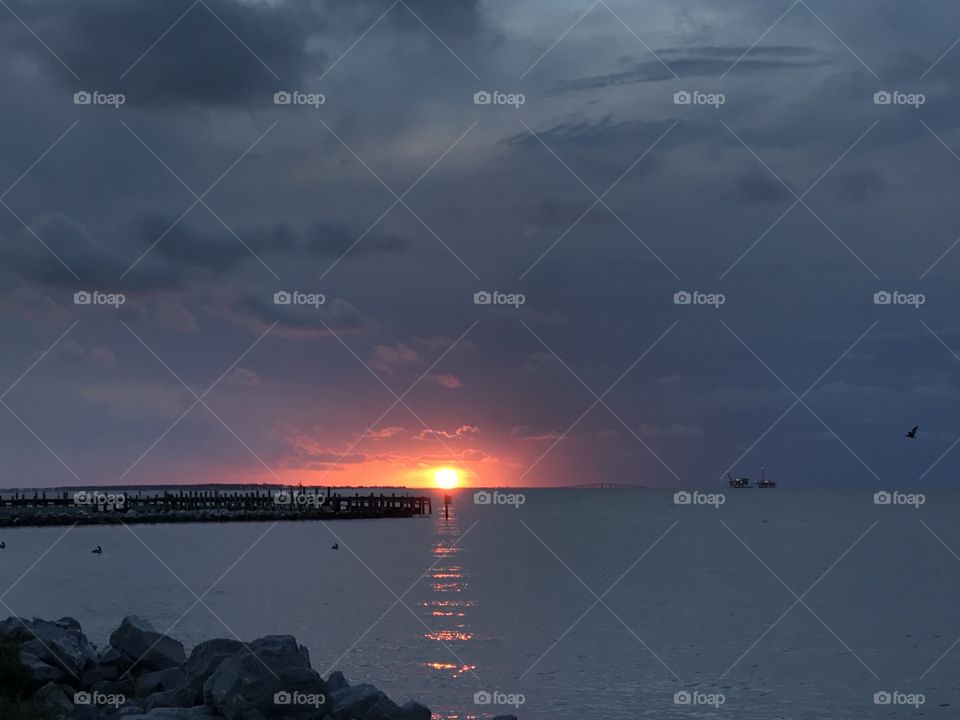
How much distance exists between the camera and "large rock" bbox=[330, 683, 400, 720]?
20.3m

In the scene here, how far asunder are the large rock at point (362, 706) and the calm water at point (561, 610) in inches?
239

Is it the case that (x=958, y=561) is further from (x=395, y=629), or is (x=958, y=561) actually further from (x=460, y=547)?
(x=395, y=629)

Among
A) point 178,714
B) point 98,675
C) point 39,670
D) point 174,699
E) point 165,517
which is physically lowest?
point 178,714

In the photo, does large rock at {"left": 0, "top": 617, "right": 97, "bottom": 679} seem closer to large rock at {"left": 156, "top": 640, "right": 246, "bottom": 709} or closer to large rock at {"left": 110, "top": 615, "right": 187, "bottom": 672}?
large rock at {"left": 110, "top": 615, "right": 187, "bottom": 672}

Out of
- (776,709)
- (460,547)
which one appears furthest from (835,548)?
(776,709)

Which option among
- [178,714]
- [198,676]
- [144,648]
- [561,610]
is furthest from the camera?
[561,610]

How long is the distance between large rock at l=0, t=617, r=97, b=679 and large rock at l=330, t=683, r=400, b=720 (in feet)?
21.2

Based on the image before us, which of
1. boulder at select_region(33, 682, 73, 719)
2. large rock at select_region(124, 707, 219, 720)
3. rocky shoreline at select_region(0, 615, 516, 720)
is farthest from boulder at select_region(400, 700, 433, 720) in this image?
boulder at select_region(33, 682, 73, 719)

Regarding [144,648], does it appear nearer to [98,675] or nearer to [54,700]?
[98,675]

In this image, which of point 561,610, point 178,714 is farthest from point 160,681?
point 561,610

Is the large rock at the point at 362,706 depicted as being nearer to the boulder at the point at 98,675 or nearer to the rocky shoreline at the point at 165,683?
the rocky shoreline at the point at 165,683

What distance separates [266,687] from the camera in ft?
62.8

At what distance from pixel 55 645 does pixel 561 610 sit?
28261 millimetres

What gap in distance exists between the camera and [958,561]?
82.7 metres
